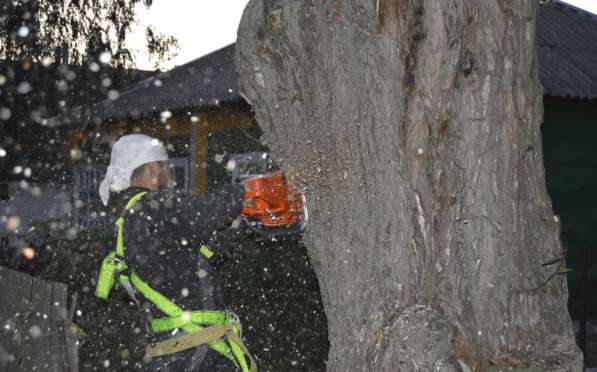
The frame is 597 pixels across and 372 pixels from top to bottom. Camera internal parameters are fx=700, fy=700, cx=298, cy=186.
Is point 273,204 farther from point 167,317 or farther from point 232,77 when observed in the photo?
point 232,77

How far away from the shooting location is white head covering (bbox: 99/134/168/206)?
11.5ft

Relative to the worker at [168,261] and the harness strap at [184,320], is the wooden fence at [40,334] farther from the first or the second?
the harness strap at [184,320]

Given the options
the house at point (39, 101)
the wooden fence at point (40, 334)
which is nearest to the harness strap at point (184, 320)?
the wooden fence at point (40, 334)

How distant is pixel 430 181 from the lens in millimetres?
2400

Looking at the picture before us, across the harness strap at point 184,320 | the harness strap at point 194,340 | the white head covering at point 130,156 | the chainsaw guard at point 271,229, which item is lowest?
the harness strap at point 194,340

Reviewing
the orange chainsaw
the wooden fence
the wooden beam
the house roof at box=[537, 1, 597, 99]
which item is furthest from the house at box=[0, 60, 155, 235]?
the orange chainsaw

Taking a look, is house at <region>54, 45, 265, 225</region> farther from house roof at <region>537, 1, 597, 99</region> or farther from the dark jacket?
the dark jacket

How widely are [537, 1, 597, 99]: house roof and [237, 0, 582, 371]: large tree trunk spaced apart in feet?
25.5

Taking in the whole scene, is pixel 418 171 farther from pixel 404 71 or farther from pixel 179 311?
pixel 179 311

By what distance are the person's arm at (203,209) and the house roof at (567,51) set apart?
7.62 metres

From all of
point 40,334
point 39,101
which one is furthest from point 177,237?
point 39,101

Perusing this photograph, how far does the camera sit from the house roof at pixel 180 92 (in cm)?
1266

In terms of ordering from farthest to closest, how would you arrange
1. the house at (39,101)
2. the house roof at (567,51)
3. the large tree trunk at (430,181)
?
the house at (39,101) < the house roof at (567,51) < the large tree trunk at (430,181)

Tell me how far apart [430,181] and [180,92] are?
39.9 ft
